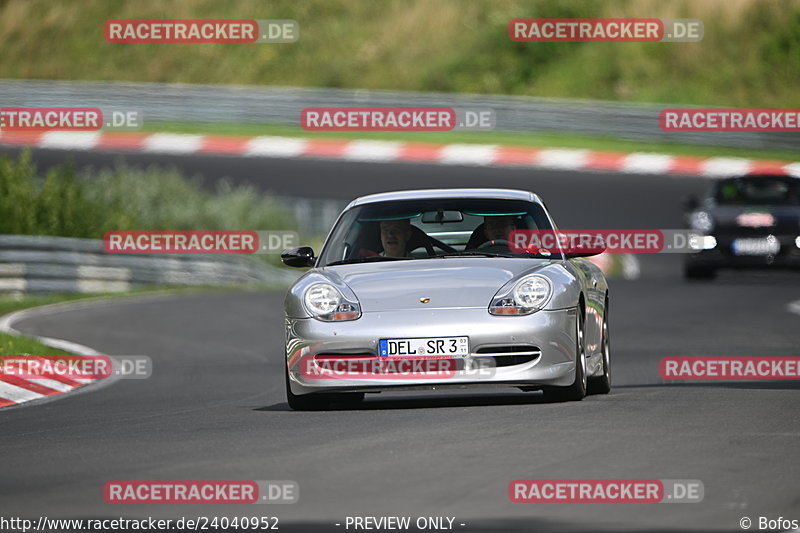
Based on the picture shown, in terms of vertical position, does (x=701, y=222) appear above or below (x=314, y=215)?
below

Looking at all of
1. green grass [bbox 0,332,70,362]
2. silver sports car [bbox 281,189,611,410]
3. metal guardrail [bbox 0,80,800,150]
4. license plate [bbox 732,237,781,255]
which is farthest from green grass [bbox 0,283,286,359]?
metal guardrail [bbox 0,80,800,150]

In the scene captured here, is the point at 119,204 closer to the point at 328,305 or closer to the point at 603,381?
the point at 603,381

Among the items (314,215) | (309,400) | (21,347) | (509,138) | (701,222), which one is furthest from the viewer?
(509,138)

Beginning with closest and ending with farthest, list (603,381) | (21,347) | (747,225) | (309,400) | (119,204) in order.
Result: (309,400)
(603,381)
(21,347)
(747,225)
(119,204)

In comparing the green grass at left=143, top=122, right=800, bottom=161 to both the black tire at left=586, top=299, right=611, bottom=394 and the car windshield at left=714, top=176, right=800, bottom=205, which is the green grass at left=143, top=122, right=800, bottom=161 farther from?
the black tire at left=586, top=299, right=611, bottom=394

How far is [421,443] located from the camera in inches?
321

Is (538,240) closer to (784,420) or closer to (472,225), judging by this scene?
(472,225)

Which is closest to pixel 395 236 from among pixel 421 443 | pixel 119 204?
pixel 421 443

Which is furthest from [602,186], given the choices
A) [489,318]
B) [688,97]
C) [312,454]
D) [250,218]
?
[312,454]

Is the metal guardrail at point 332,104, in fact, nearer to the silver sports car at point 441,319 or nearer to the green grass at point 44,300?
the green grass at point 44,300

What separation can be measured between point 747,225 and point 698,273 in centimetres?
145

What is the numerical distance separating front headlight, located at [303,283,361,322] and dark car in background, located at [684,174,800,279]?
549 inches

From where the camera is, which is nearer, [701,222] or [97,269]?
[701,222]

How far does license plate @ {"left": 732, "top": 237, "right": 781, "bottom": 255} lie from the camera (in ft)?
75.9
